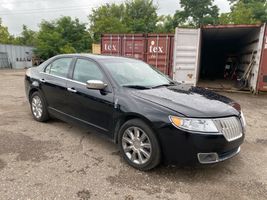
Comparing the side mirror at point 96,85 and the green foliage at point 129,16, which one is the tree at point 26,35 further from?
the side mirror at point 96,85

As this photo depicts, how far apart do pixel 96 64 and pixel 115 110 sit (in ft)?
3.13

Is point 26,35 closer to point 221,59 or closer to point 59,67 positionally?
point 221,59

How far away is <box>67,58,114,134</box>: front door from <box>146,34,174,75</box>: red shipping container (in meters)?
6.25

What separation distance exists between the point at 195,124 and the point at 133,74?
1558mm

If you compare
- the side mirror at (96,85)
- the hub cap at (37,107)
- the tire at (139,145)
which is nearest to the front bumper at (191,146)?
the tire at (139,145)

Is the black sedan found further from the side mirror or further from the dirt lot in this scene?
the dirt lot

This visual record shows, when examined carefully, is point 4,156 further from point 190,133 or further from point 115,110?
point 190,133

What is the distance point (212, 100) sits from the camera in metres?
3.41

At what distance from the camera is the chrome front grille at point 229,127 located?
2.91 meters

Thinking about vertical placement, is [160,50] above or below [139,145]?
above

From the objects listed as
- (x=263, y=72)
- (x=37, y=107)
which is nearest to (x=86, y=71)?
(x=37, y=107)

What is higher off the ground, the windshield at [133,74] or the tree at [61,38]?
the tree at [61,38]

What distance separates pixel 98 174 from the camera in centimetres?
314

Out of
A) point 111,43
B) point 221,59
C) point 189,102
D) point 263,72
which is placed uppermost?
point 111,43
